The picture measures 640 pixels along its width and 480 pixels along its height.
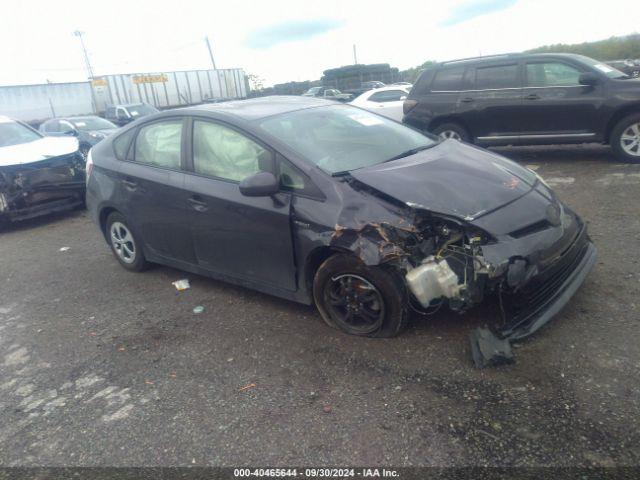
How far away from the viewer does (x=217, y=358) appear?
11.8 feet

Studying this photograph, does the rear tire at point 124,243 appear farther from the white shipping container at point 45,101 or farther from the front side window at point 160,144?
the white shipping container at point 45,101

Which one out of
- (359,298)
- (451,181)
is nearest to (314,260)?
(359,298)

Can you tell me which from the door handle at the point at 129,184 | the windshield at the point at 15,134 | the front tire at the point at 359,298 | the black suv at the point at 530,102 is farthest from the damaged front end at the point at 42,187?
the front tire at the point at 359,298

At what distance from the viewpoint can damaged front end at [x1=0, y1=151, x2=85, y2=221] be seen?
297 inches

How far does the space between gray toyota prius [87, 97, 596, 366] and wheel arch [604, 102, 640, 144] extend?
458cm

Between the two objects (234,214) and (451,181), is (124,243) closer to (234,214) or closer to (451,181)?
(234,214)

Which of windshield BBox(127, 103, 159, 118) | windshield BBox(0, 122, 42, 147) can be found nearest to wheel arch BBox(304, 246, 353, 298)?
windshield BBox(0, 122, 42, 147)

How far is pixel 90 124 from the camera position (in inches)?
602

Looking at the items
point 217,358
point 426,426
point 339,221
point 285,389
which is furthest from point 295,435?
point 339,221

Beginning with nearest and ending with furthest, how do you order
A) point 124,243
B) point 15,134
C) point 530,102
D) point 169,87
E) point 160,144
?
1. point 160,144
2. point 124,243
3. point 530,102
4. point 15,134
5. point 169,87

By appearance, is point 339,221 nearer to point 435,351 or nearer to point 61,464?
point 435,351

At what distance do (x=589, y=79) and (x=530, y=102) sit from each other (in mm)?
867

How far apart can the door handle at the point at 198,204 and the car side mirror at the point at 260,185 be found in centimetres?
64

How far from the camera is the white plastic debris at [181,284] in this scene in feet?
16.0
